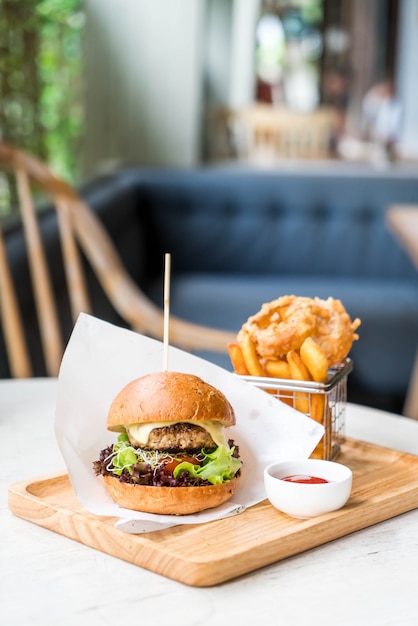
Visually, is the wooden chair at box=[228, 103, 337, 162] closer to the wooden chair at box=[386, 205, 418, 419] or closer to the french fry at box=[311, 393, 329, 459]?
the wooden chair at box=[386, 205, 418, 419]

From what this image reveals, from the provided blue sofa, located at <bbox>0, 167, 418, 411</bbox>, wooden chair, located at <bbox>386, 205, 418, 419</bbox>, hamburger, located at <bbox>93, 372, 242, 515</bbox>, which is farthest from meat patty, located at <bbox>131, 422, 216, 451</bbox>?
blue sofa, located at <bbox>0, 167, 418, 411</bbox>

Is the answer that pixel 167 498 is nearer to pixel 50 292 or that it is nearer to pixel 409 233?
pixel 50 292

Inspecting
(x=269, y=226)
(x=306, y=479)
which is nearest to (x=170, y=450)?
(x=306, y=479)

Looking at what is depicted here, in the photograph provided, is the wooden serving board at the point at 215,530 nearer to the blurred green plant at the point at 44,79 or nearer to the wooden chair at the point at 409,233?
the wooden chair at the point at 409,233

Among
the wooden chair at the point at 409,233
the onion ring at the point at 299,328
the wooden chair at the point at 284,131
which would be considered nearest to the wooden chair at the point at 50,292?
the onion ring at the point at 299,328

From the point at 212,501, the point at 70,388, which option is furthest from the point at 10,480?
the point at 212,501

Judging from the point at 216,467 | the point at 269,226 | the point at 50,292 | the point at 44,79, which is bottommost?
the point at 269,226
